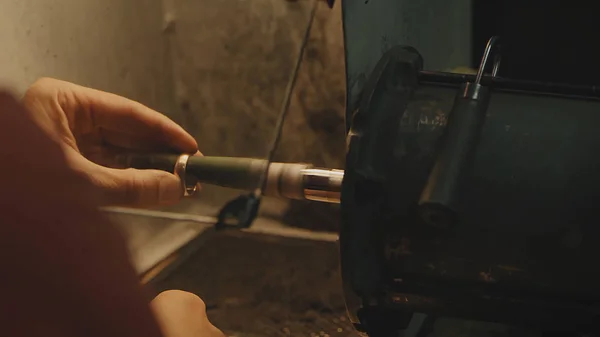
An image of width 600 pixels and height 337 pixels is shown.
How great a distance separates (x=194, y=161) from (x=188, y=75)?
2.46 feet

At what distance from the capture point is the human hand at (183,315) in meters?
0.60

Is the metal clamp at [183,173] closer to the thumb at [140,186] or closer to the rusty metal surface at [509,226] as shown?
the thumb at [140,186]

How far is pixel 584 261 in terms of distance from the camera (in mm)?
465

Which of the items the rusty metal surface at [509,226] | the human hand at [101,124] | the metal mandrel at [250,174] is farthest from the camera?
the human hand at [101,124]

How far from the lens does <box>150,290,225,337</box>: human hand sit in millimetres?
596

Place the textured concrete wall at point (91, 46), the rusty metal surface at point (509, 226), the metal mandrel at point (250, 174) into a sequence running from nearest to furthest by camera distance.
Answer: the rusty metal surface at point (509, 226), the metal mandrel at point (250, 174), the textured concrete wall at point (91, 46)

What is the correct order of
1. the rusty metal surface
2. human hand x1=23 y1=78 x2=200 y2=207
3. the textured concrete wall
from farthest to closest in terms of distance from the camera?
the textured concrete wall, human hand x1=23 y1=78 x2=200 y2=207, the rusty metal surface

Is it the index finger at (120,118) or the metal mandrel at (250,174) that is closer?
the metal mandrel at (250,174)

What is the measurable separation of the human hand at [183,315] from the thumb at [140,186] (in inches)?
3.9

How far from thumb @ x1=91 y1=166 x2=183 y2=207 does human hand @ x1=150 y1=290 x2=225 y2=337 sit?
3.9 inches

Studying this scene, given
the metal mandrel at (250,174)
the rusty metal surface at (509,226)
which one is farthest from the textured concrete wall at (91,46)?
the rusty metal surface at (509,226)

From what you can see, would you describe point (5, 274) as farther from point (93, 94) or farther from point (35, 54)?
point (35, 54)

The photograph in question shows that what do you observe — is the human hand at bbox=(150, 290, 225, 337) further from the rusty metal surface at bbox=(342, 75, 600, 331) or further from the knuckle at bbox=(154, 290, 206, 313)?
the rusty metal surface at bbox=(342, 75, 600, 331)

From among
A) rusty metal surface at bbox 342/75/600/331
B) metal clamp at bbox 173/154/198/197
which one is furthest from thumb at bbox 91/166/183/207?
rusty metal surface at bbox 342/75/600/331
